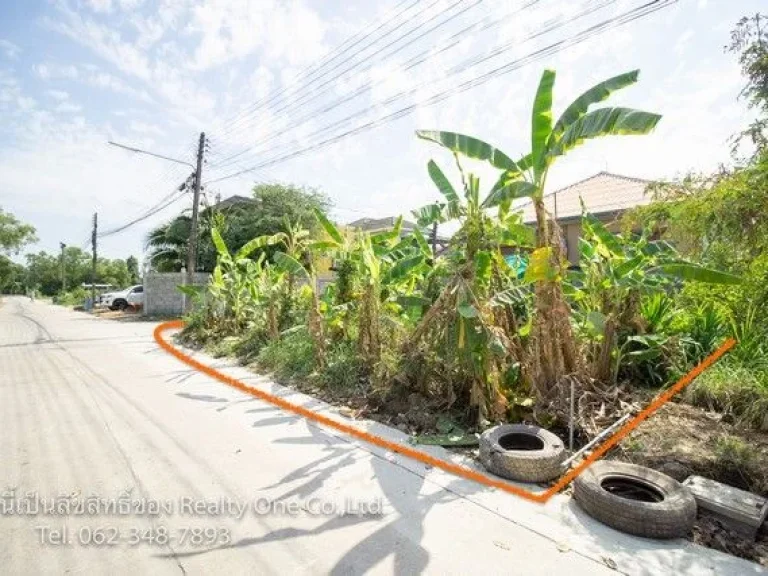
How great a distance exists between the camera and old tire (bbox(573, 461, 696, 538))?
3051 mm

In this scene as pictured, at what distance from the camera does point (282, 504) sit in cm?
345

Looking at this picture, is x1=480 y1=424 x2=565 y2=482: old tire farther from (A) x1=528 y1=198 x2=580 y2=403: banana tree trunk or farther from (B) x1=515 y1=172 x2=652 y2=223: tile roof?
(B) x1=515 y1=172 x2=652 y2=223: tile roof

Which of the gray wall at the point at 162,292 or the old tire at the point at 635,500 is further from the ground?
the gray wall at the point at 162,292

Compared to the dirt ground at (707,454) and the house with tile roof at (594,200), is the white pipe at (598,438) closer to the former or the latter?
the dirt ground at (707,454)

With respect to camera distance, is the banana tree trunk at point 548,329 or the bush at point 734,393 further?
the banana tree trunk at point 548,329

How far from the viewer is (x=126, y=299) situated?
→ 1052 inches

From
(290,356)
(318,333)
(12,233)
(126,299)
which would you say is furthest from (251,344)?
(12,233)

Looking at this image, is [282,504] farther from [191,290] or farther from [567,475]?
[191,290]

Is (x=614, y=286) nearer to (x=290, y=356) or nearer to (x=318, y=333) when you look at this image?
(x=318, y=333)

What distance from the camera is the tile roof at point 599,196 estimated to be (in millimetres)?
14336

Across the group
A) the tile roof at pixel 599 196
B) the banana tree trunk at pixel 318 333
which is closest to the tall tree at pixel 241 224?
the tile roof at pixel 599 196

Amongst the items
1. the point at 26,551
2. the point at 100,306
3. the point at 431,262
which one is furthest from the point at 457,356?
the point at 100,306

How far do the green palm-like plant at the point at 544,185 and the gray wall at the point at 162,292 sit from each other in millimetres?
20218

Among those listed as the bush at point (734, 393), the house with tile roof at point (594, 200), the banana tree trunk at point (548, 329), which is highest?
the house with tile roof at point (594, 200)
